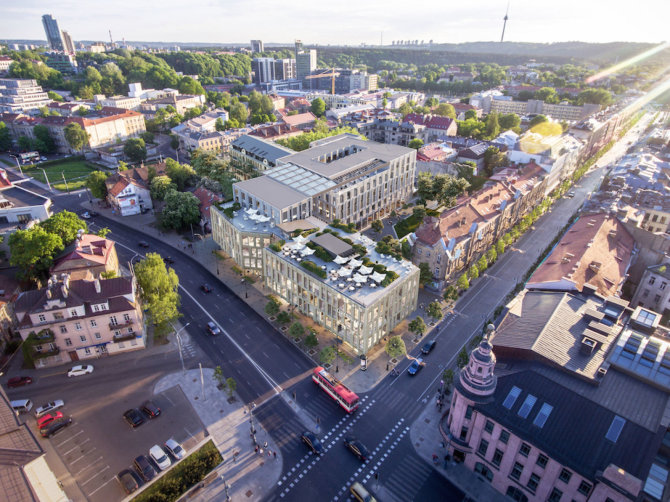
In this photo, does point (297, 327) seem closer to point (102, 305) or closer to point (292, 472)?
point (292, 472)

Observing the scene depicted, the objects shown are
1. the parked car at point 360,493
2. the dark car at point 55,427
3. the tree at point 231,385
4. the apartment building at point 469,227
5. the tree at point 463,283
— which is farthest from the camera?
the apartment building at point 469,227

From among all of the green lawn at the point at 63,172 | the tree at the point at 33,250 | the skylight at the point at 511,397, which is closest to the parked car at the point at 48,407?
the tree at the point at 33,250

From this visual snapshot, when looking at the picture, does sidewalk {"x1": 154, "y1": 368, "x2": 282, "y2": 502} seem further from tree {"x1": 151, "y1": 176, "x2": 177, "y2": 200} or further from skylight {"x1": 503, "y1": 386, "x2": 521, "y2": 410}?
tree {"x1": 151, "y1": 176, "x2": 177, "y2": 200}

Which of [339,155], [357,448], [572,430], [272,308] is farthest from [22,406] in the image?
[339,155]

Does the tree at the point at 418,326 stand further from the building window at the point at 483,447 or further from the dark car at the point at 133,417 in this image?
the dark car at the point at 133,417

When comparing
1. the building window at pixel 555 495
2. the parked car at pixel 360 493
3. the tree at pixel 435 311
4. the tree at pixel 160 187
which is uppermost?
the tree at pixel 160 187

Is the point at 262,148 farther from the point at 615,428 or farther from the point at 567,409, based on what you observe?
the point at 615,428

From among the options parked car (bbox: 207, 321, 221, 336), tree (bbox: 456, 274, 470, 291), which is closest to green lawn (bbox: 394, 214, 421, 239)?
tree (bbox: 456, 274, 470, 291)

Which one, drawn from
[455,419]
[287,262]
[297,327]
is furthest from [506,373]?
[287,262]
